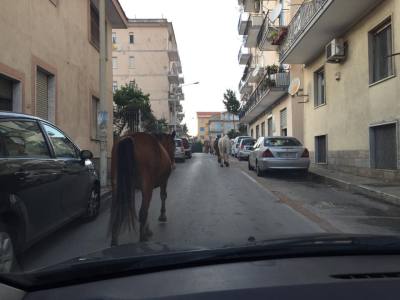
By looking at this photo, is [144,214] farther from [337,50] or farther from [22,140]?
[337,50]

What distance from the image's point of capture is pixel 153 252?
8.11ft

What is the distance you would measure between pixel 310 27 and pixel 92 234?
14.1 metres

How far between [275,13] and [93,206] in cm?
2735

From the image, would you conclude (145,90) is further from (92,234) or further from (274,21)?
(92,234)

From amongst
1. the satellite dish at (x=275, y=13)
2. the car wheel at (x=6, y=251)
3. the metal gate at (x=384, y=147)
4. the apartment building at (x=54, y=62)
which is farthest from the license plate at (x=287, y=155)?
the satellite dish at (x=275, y=13)

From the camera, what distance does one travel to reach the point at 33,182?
5324mm

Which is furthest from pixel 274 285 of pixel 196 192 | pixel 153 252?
pixel 196 192

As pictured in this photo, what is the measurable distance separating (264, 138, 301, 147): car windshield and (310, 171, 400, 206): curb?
4.44 ft

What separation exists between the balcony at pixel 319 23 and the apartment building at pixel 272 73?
14.2ft

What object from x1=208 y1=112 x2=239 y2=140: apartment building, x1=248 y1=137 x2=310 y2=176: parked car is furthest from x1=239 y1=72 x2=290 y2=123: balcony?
x1=208 y1=112 x2=239 y2=140: apartment building

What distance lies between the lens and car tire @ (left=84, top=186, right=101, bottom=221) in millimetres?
8202

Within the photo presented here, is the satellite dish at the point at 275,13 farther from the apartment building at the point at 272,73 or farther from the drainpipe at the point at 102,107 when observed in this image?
the drainpipe at the point at 102,107

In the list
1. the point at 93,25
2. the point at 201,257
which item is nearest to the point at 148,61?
the point at 93,25

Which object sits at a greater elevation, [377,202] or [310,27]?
[310,27]
